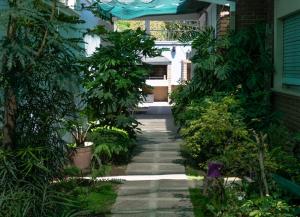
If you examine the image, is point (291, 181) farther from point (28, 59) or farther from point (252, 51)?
point (252, 51)

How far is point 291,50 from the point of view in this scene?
30.5 feet

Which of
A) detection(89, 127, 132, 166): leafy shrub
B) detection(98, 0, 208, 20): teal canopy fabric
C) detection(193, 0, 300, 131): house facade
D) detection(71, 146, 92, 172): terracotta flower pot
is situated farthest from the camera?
detection(98, 0, 208, 20): teal canopy fabric

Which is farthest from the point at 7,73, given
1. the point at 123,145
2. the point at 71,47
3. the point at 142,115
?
the point at 142,115

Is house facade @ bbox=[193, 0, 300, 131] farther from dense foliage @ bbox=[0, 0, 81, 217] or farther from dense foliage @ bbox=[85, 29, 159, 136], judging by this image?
dense foliage @ bbox=[0, 0, 81, 217]

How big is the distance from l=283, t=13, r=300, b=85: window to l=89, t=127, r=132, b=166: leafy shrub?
3054 millimetres

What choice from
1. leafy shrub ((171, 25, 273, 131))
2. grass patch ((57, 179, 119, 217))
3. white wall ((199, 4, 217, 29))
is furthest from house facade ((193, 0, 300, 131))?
grass patch ((57, 179, 119, 217))

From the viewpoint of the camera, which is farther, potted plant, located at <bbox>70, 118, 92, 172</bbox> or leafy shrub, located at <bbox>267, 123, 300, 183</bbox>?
potted plant, located at <bbox>70, 118, 92, 172</bbox>

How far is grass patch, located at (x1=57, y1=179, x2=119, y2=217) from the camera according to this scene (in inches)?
261

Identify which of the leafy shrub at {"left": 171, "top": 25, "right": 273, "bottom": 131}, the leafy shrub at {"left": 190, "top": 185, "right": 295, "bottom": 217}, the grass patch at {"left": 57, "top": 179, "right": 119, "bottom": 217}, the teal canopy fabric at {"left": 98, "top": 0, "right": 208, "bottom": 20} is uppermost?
the teal canopy fabric at {"left": 98, "top": 0, "right": 208, "bottom": 20}

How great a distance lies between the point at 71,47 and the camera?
530cm

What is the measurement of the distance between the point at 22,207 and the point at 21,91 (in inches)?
42.3

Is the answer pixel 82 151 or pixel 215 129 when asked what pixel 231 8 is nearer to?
pixel 215 129

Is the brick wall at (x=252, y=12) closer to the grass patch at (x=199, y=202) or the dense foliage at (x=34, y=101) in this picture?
the grass patch at (x=199, y=202)

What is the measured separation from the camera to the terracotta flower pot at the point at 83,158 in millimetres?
9328
